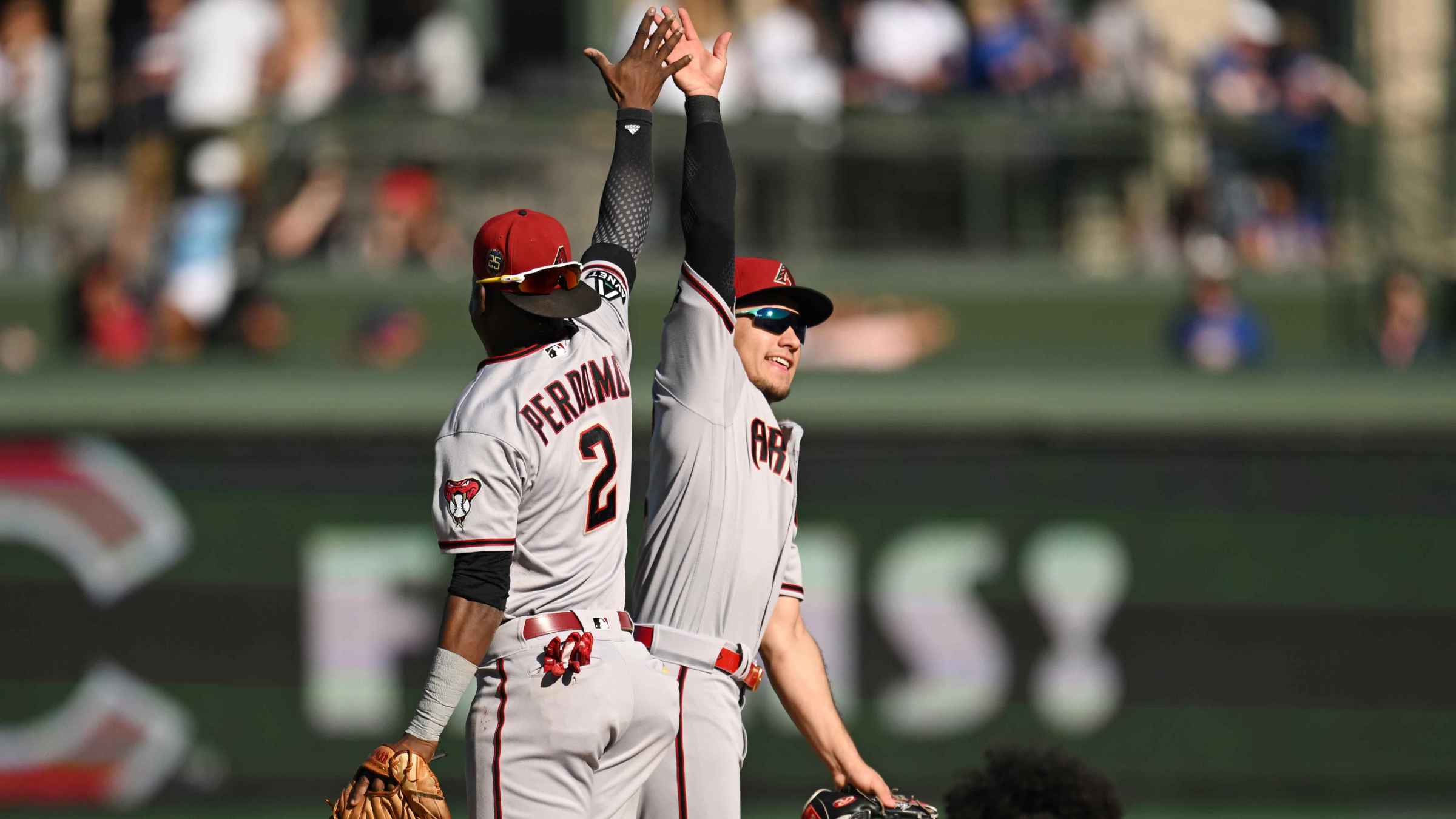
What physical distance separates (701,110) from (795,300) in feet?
1.96

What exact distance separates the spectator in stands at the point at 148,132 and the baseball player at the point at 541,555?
6.78m

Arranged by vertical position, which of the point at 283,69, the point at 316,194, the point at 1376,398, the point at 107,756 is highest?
the point at 283,69

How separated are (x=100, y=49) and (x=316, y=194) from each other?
2.26 m

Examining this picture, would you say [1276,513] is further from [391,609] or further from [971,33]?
[971,33]

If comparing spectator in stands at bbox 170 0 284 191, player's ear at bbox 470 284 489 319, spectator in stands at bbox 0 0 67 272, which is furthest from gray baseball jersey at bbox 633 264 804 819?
spectator in stands at bbox 0 0 67 272

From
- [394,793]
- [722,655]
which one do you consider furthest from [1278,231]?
[394,793]

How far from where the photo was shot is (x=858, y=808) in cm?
502

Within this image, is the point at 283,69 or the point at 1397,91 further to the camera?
the point at 1397,91

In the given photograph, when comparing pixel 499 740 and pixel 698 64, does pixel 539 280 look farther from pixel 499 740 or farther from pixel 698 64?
pixel 499 740

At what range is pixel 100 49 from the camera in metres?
12.8

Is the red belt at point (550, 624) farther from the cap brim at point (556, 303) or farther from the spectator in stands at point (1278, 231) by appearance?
the spectator in stands at point (1278, 231)

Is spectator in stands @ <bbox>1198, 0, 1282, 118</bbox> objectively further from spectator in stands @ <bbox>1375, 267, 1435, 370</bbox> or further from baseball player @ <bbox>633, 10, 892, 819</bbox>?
baseball player @ <bbox>633, 10, 892, 819</bbox>

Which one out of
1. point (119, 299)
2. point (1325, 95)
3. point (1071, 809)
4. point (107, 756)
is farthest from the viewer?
point (1325, 95)

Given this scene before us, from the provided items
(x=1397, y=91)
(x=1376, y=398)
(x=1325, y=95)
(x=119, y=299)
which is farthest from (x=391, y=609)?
(x=1397, y=91)
